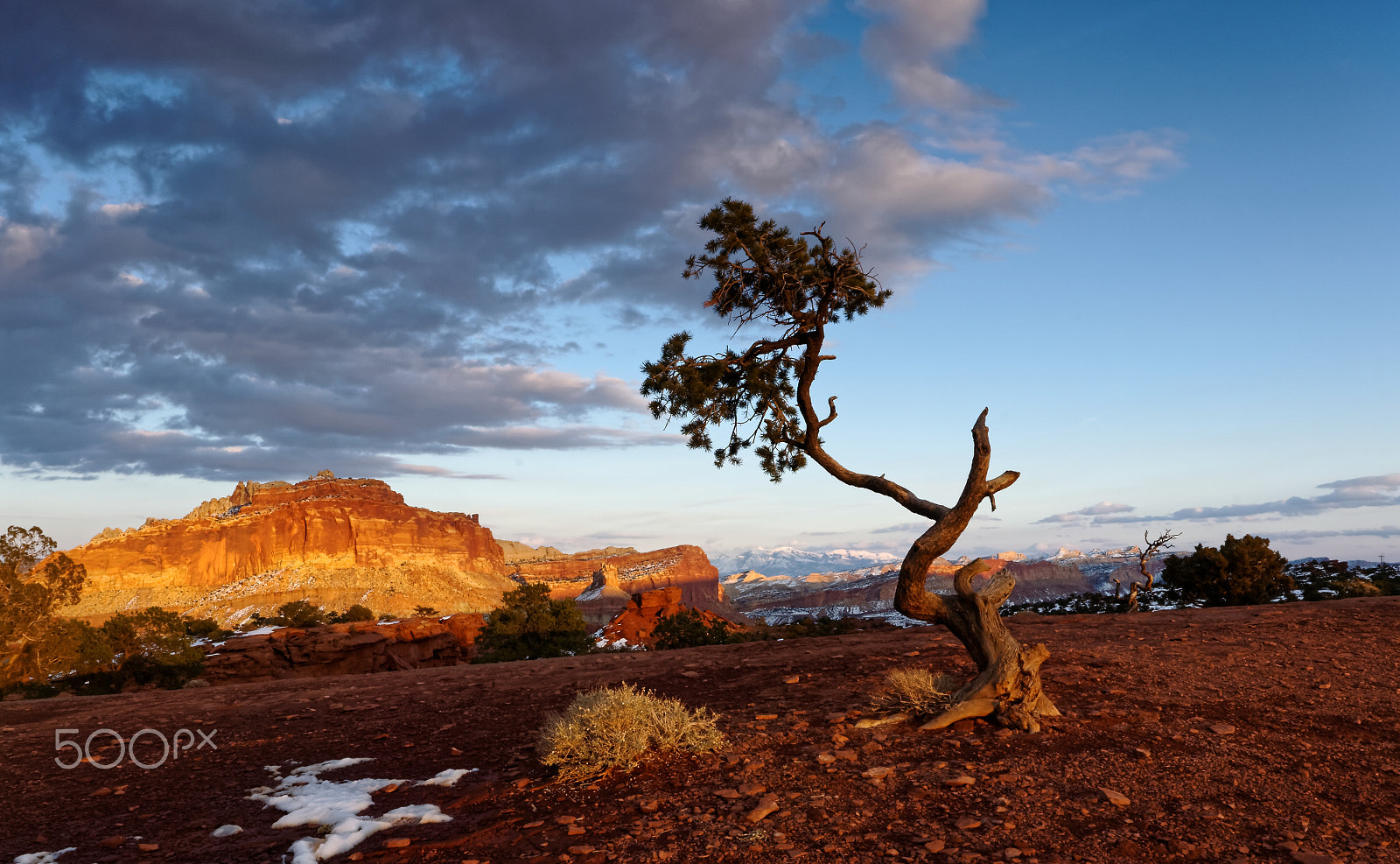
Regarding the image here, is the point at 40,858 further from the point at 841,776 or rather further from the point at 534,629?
the point at 534,629

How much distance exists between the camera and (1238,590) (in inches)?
985

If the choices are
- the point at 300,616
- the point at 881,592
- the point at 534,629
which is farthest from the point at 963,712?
the point at 881,592

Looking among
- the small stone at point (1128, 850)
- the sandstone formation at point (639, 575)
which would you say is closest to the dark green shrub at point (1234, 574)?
the small stone at point (1128, 850)

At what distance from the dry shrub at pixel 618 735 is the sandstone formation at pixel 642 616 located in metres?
37.7

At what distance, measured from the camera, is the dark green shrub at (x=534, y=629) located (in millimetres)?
33344

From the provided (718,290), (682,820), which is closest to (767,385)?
(718,290)

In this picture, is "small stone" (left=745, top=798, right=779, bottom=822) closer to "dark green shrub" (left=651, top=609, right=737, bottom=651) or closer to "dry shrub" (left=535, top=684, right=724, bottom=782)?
"dry shrub" (left=535, top=684, right=724, bottom=782)

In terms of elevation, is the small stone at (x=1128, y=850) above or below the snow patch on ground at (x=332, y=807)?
above

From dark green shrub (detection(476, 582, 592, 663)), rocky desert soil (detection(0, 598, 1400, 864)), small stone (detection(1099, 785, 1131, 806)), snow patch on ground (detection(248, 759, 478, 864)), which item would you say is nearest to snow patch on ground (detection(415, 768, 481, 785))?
snow patch on ground (detection(248, 759, 478, 864))

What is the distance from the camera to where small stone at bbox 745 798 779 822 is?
5.35 metres

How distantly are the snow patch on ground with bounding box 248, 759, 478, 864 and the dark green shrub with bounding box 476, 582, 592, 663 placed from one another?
25.9 metres

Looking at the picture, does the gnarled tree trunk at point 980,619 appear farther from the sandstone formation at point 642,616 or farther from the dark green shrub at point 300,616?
the dark green shrub at point 300,616

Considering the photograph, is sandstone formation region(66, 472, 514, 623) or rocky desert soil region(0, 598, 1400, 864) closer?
rocky desert soil region(0, 598, 1400, 864)

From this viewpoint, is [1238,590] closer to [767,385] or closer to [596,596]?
[767,385]
